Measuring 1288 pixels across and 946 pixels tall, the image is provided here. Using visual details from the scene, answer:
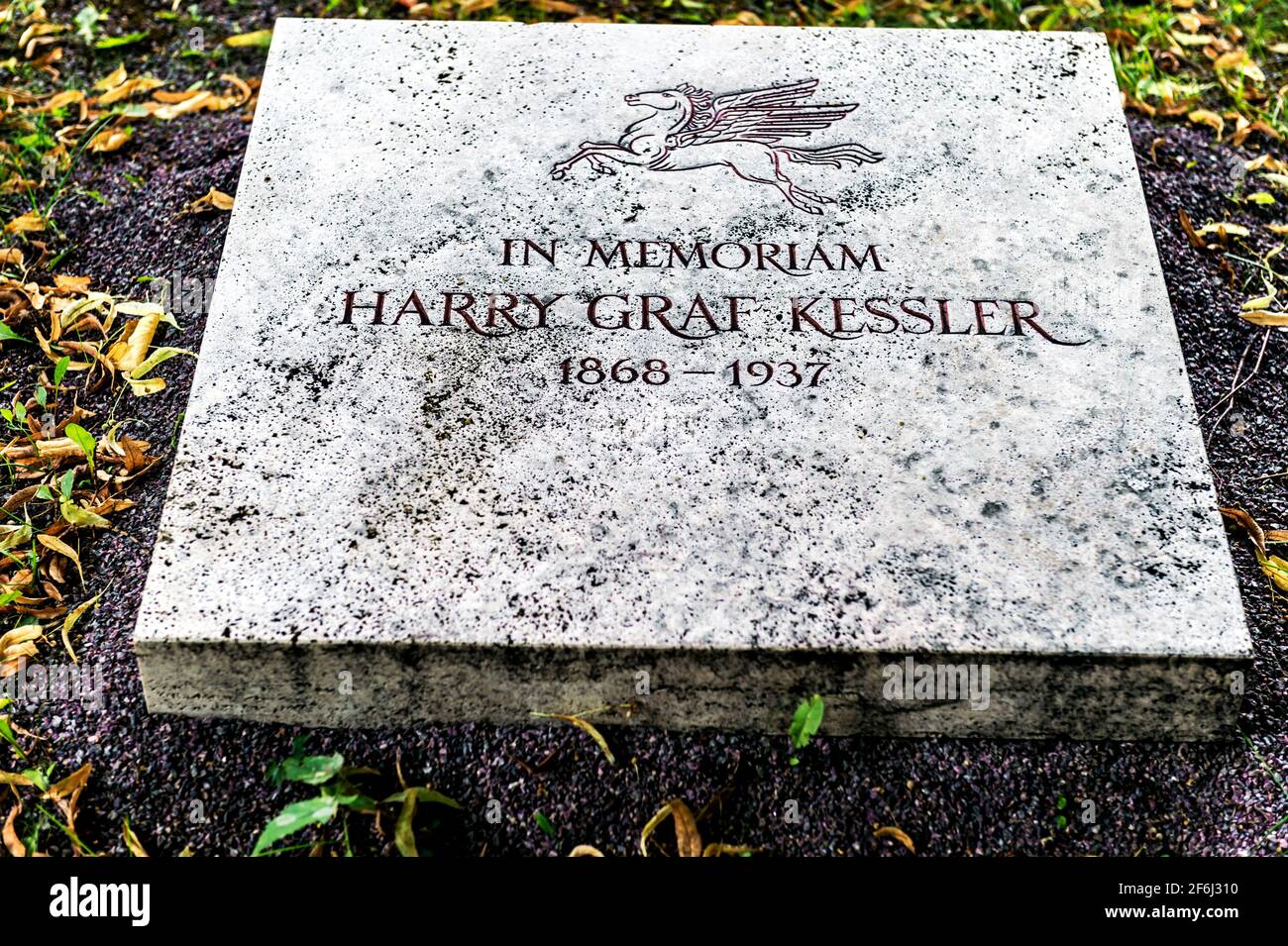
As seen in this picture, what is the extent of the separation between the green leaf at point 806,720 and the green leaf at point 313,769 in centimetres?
80

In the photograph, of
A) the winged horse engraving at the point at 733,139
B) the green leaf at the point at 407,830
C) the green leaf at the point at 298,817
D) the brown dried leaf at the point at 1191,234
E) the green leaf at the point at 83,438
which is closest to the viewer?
the green leaf at the point at 298,817

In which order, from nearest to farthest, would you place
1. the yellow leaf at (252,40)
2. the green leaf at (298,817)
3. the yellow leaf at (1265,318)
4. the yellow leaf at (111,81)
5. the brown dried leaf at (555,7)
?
1. the green leaf at (298,817)
2. the yellow leaf at (1265,318)
3. the yellow leaf at (111,81)
4. the yellow leaf at (252,40)
5. the brown dried leaf at (555,7)

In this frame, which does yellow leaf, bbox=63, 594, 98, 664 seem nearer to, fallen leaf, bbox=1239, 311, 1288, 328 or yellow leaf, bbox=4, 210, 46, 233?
yellow leaf, bbox=4, 210, 46, 233

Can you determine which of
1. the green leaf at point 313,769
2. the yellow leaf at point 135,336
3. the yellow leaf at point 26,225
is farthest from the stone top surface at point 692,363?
the yellow leaf at point 26,225

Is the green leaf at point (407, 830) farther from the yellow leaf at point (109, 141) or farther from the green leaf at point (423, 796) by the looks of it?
the yellow leaf at point (109, 141)

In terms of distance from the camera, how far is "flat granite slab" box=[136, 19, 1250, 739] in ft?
7.26

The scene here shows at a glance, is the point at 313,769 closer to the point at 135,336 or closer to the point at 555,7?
the point at 135,336

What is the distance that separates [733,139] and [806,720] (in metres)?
1.52

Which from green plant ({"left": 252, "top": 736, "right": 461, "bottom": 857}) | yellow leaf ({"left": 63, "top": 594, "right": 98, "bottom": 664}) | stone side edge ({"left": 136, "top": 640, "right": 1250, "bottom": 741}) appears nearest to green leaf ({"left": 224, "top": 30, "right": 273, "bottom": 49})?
yellow leaf ({"left": 63, "top": 594, "right": 98, "bottom": 664})

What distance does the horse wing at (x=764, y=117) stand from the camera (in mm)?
3082

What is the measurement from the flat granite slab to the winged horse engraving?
1cm
